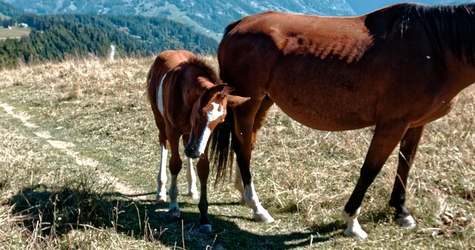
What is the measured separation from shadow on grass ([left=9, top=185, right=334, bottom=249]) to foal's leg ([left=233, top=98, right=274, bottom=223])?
1.04 feet

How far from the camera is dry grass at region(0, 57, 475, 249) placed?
13.4 ft

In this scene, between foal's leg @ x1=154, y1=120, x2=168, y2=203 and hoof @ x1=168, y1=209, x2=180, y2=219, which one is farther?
foal's leg @ x1=154, y1=120, x2=168, y2=203

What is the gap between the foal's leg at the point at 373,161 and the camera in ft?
12.8

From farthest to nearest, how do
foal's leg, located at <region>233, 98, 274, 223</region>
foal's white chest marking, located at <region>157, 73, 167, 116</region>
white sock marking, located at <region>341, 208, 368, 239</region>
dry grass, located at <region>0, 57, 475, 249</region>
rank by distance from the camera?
foal's white chest marking, located at <region>157, 73, 167, 116</region>
foal's leg, located at <region>233, 98, 274, 223</region>
white sock marking, located at <region>341, 208, 368, 239</region>
dry grass, located at <region>0, 57, 475, 249</region>

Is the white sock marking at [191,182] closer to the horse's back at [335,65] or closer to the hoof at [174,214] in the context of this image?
the hoof at [174,214]

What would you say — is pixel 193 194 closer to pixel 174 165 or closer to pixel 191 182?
pixel 191 182

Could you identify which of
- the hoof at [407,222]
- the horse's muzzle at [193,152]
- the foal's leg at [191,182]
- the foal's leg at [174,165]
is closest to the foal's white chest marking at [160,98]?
the foal's leg at [174,165]

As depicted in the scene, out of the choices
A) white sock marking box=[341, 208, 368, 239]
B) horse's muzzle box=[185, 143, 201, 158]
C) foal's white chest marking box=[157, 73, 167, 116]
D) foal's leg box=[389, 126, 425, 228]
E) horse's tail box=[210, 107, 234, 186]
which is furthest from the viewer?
foal's white chest marking box=[157, 73, 167, 116]

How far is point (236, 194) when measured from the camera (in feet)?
18.6

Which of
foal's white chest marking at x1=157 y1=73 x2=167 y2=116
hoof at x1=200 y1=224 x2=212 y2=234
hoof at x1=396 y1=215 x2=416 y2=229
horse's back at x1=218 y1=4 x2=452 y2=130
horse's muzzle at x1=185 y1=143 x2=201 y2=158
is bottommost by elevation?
hoof at x1=200 y1=224 x2=212 y2=234

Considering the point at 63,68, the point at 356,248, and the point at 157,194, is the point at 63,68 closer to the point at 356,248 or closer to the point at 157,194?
the point at 157,194

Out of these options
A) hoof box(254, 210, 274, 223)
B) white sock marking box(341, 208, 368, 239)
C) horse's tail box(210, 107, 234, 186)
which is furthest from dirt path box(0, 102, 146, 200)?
white sock marking box(341, 208, 368, 239)

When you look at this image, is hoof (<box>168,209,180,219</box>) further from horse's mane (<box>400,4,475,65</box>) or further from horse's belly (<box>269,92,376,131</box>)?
horse's mane (<box>400,4,475,65</box>)

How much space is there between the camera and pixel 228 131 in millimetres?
4992
